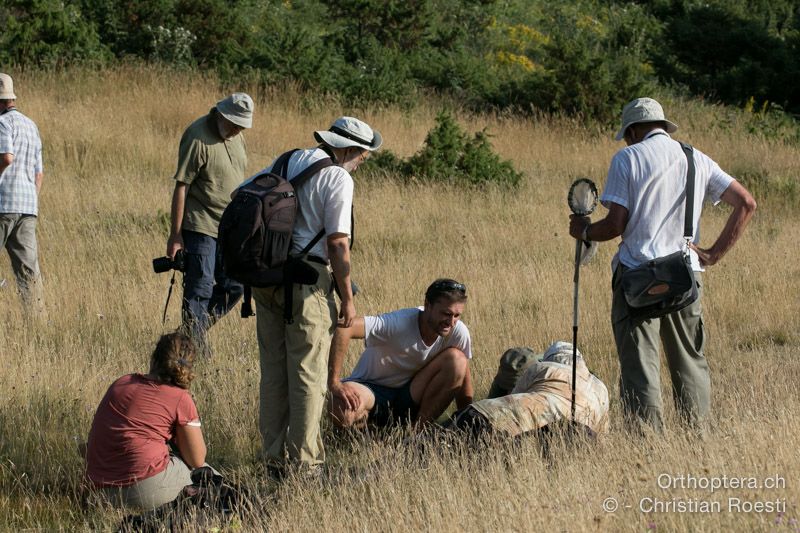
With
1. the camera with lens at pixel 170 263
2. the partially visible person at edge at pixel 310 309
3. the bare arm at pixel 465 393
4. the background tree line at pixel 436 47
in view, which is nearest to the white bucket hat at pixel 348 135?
the partially visible person at edge at pixel 310 309

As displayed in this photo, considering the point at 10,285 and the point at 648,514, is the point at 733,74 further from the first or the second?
the point at 648,514

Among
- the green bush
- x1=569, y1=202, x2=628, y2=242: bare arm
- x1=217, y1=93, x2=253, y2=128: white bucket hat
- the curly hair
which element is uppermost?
x1=569, y1=202, x2=628, y2=242: bare arm

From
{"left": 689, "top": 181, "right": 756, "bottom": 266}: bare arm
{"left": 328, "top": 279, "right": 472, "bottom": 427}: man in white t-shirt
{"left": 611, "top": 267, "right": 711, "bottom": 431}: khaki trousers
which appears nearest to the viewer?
{"left": 611, "top": 267, "right": 711, "bottom": 431}: khaki trousers

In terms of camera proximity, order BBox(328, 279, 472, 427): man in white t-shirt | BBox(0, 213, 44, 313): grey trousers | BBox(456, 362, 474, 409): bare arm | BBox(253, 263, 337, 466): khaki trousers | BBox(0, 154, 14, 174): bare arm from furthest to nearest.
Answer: BBox(0, 213, 44, 313): grey trousers
BBox(0, 154, 14, 174): bare arm
BBox(456, 362, 474, 409): bare arm
BBox(328, 279, 472, 427): man in white t-shirt
BBox(253, 263, 337, 466): khaki trousers

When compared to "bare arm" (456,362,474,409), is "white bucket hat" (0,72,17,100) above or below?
above

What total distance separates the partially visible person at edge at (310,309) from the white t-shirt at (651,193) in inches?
51.8

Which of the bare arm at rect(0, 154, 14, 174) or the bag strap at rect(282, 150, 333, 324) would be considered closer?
the bag strap at rect(282, 150, 333, 324)

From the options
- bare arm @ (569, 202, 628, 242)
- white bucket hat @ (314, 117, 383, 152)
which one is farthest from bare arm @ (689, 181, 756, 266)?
white bucket hat @ (314, 117, 383, 152)

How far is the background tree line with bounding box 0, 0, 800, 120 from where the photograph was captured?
19094 mm

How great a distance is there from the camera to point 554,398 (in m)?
6.04

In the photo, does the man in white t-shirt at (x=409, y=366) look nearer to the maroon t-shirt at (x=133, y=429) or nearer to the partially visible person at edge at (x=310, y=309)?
the partially visible person at edge at (x=310, y=309)

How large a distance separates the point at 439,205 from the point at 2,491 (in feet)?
27.5

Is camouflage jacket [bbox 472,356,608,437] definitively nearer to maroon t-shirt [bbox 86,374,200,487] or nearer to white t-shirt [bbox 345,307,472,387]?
white t-shirt [bbox 345,307,472,387]

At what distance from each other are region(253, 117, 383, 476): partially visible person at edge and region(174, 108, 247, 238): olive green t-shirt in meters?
2.27
